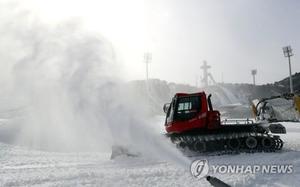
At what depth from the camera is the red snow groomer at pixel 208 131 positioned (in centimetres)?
1598

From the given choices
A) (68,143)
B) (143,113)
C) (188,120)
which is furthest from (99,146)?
(188,120)

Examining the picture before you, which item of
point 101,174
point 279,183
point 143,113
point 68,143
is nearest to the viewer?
point 279,183

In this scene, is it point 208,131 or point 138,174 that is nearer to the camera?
point 138,174

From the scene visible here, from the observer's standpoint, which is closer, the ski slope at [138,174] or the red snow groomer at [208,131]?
the ski slope at [138,174]

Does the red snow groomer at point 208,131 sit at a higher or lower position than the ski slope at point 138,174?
higher

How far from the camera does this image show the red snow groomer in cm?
1598

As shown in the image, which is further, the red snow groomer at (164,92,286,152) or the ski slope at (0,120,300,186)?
the red snow groomer at (164,92,286,152)

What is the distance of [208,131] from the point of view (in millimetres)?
16328

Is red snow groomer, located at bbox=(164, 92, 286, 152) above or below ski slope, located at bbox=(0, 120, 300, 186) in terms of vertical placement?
above

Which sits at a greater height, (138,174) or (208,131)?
(208,131)

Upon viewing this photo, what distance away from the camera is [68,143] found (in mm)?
24000

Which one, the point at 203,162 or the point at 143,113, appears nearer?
the point at 203,162

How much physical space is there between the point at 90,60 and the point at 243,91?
8689 centimetres

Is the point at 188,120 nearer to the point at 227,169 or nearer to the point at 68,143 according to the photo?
the point at 227,169
